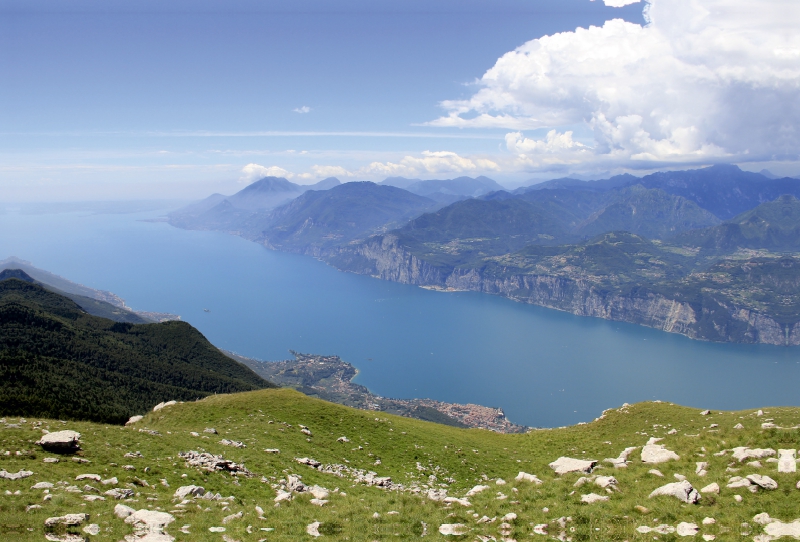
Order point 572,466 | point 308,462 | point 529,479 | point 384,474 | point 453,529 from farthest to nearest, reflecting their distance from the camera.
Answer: point 384,474 → point 308,462 → point 572,466 → point 529,479 → point 453,529

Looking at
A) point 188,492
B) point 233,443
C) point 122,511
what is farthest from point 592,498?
point 233,443

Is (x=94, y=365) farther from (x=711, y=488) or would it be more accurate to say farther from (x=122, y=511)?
(x=711, y=488)

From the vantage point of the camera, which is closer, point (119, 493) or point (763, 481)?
point (763, 481)

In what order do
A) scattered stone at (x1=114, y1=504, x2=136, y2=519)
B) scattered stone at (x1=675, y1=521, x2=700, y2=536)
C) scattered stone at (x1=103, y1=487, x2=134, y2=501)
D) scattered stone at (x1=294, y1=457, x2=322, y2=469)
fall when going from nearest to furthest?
1. scattered stone at (x1=675, y1=521, x2=700, y2=536)
2. scattered stone at (x1=114, y1=504, x2=136, y2=519)
3. scattered stone at (x1=103, y1=487, x2=134, y2=501)
4. scattered stone at (x1=294, y1=457, x2=322, y2=469)

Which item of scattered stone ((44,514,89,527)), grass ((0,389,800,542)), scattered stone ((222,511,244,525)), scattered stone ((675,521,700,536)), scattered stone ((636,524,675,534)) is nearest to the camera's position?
scattered stone ((675,521,700,536))

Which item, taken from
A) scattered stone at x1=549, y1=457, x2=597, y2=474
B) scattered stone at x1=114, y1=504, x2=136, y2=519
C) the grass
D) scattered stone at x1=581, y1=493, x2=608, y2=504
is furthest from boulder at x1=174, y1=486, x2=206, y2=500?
scattered stone at x1=549, y1=457, x2=597, y2=474

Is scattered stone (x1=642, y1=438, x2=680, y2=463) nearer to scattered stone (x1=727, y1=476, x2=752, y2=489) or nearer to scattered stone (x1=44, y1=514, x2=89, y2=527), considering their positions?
scattered stone (x1=727, y1=476, x2=752, y2=489)
